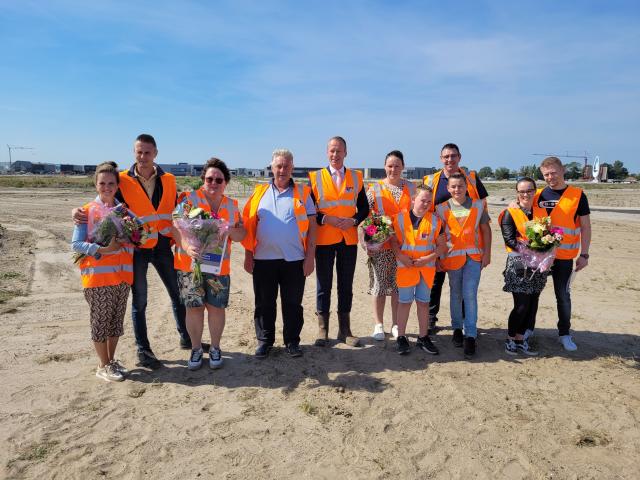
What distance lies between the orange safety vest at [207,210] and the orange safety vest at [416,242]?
2.02m

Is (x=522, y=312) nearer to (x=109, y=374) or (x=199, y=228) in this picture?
(x=199, y=228)

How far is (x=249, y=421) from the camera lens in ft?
13.0

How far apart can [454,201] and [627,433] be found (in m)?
2.89

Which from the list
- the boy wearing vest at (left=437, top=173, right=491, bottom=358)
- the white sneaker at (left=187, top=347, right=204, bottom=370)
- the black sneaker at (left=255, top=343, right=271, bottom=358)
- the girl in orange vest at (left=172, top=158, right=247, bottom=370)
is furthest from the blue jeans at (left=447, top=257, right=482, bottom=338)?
the white sneaker at (left=187, top=347, right=204, bottom=370)

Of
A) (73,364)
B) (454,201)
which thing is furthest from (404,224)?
(73,364)

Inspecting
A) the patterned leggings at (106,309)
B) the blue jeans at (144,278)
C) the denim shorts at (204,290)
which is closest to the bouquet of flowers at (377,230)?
the denim shorts at (204,290)

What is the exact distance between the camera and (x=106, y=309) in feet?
14.7

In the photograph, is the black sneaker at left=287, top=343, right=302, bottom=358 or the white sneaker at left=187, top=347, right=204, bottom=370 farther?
the black sneaker at left=287, top=343, right=302, bottom=358

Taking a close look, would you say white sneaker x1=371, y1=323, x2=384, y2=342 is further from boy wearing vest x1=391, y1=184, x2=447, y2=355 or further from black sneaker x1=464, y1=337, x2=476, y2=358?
A: black sneaker x1=464, y1=337, x2=476, y2=358

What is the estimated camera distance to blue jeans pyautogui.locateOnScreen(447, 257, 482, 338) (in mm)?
5285

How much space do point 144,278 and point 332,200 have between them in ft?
7.92

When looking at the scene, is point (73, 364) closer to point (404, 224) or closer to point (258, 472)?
point (258, 472)

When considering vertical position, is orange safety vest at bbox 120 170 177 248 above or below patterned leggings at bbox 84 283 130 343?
above

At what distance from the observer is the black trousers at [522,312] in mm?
5355
